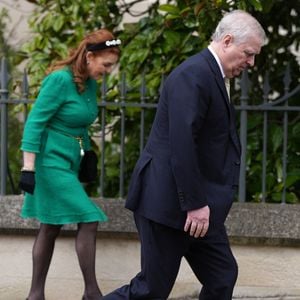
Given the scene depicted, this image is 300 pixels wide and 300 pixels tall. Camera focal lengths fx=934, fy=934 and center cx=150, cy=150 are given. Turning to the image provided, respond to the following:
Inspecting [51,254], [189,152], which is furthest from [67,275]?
[189,152]

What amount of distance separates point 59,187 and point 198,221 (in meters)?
1.35

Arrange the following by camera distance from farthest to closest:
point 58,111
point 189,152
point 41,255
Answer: point 41,255
point 58,111
point 189,152

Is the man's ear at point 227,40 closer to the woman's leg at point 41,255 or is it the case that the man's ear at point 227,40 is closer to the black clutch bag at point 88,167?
the black clutch bag at point 88,167

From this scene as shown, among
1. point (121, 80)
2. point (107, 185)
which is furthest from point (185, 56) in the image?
point (107, 185)

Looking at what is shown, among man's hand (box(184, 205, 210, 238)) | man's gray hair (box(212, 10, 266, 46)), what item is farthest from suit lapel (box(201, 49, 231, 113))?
man's hand (box(184, 205, 210, 238))

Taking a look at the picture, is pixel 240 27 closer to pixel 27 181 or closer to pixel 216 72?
pixel 216 72

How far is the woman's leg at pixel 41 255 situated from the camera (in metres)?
5.32

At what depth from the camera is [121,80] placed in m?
5.80

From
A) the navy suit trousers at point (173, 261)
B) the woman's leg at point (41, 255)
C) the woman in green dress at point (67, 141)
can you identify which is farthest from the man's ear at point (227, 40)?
the woman's leg at point (41, 255)

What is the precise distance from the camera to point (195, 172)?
3990 mm

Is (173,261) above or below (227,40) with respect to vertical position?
below

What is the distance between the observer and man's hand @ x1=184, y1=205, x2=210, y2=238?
4.02m

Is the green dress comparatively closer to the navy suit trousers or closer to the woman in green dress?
the woman in green dress

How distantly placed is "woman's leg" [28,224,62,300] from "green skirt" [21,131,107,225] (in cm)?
10
